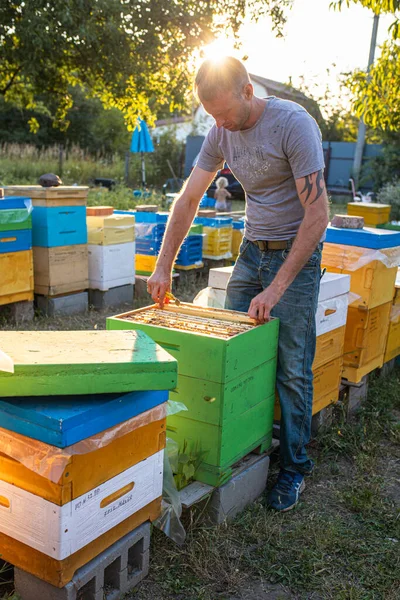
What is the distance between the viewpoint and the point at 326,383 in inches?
130

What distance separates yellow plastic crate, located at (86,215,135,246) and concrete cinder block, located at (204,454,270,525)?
11.8ft

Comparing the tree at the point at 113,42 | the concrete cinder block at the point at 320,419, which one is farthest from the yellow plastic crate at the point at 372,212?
the tree at the point at 113,42

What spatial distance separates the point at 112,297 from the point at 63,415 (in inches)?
182

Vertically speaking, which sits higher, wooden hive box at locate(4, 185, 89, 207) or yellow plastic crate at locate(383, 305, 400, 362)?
wooden hive box at locate(4, 185, 89, 207)

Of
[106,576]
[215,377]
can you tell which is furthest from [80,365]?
[106,576]

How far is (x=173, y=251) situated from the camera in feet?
9.18

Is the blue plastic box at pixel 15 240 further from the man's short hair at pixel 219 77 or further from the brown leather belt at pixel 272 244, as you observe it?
the man's short hair at pixel 219 77

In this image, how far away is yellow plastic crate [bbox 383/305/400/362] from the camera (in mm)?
4090

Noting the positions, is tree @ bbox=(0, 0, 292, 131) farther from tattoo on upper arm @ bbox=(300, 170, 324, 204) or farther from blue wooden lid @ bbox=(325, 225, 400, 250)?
tattoo on upper arm @ bbox=(300, 170, 324, 204)

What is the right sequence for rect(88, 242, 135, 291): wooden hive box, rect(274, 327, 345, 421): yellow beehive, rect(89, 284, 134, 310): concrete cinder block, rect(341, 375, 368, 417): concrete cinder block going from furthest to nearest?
rect(89, 284, 134, 310): concrete cinder block → rect(88, 242, 135, 291): wooden hive box → rect(341, 375, 368, 417): concrete cinder block → rect(274, 327, 345, 421): yellow beehive

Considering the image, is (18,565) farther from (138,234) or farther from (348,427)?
(138,234)

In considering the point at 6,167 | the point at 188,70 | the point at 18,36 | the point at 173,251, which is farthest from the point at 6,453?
the point at 6,167

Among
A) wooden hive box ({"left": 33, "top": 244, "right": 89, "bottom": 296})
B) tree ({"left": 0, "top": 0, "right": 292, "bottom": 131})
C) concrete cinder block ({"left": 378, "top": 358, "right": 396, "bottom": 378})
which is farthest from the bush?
wooden hive box ({"left": 33, "top": 244, "right": 89, "bottom": 296})

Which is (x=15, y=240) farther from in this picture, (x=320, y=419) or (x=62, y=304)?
(x=320, y=419)
